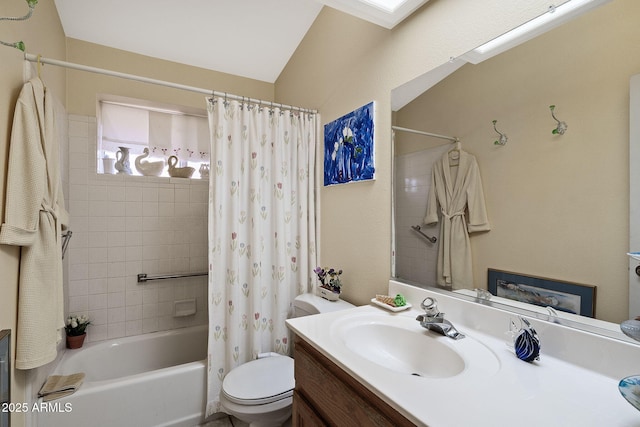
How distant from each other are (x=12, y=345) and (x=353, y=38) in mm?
2241

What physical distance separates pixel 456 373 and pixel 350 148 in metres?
1.25

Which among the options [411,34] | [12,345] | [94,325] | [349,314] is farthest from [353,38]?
[94,325]

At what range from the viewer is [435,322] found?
1049mm

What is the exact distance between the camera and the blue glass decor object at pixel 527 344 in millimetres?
791

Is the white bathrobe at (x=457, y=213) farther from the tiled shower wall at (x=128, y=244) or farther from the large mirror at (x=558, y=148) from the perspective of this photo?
the tiled shower wall at (x=128, y=244)

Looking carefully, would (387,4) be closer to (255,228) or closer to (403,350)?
(255,228)

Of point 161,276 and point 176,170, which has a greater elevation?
point 176,170

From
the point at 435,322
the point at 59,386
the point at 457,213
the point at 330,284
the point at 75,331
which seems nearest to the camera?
the point at 435,322

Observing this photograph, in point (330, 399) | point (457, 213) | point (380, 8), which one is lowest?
point (330, 399)

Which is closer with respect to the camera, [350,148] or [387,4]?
[387,4]

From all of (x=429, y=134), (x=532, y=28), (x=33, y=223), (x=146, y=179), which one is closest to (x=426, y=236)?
(x=429, y=134)

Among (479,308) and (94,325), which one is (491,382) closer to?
(479,308)

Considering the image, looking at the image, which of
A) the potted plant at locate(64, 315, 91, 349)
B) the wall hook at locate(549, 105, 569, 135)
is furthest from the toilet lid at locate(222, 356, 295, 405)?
the wall hook at locate(549, 105, 569, 135)

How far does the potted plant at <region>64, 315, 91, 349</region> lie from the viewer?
198 cm
